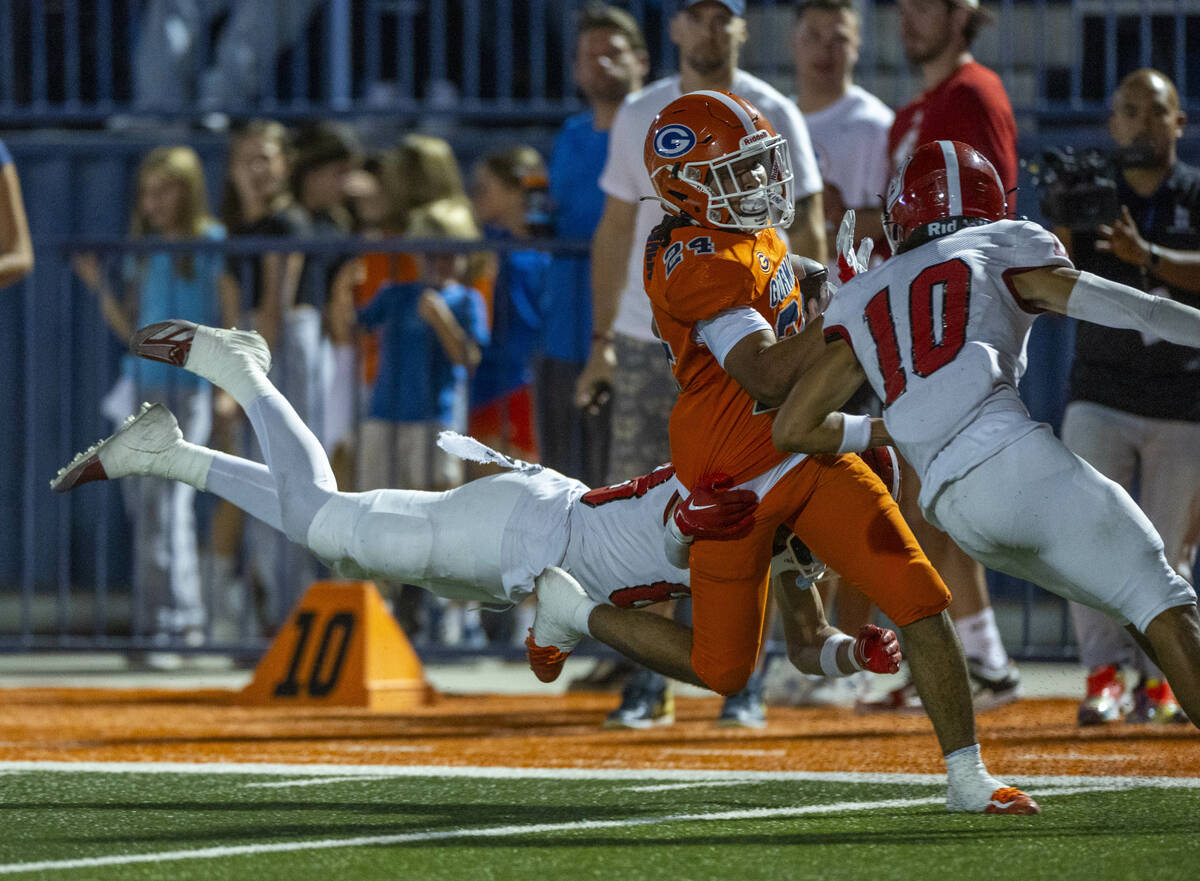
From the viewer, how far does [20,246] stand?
280 inches

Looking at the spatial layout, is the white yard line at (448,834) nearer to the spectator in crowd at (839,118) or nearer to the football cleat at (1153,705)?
the football cleat at (1153,705)

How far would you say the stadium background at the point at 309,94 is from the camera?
1006 centimetres

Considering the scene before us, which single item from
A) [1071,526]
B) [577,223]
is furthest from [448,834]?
[577,223]

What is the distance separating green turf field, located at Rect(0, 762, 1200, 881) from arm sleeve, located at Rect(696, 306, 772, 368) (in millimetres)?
1048

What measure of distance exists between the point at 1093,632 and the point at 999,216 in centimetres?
256

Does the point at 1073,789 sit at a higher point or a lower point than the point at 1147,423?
lower

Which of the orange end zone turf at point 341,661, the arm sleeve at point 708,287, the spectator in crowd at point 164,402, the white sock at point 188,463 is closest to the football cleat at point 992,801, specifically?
the arm sleeve at point 708,287

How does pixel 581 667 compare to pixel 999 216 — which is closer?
pixel 999 216

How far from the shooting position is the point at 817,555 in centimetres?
488

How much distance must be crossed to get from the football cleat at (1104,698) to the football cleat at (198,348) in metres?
2.91

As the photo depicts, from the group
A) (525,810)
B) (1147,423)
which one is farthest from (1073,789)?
(1147,423)

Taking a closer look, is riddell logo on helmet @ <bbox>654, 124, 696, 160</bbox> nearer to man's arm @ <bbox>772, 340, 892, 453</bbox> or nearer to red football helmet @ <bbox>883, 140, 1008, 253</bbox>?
red football helmet @ <bbox>883, 140, 1008, 253</bbox>

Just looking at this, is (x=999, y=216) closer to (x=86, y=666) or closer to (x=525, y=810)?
(x=525, y=810)

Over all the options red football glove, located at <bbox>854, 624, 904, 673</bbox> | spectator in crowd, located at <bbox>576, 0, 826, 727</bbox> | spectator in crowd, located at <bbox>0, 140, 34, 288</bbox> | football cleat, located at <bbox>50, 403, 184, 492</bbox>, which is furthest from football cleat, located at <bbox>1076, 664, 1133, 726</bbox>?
spectator in crowd, located at <bbox>0, 140, 34, 288</bbox>
